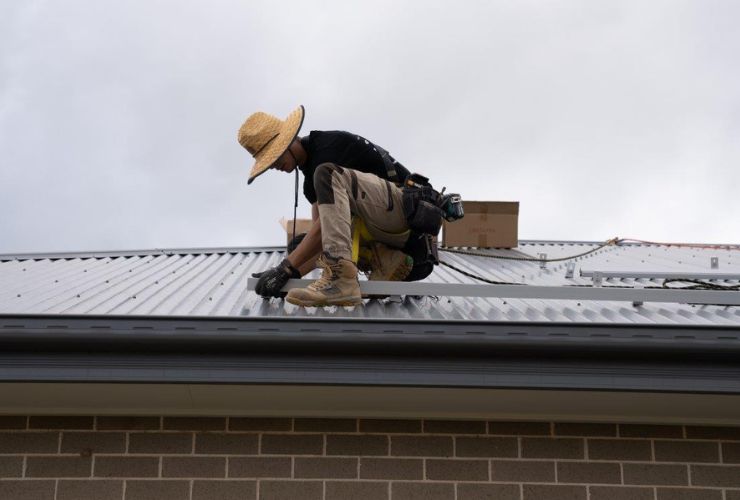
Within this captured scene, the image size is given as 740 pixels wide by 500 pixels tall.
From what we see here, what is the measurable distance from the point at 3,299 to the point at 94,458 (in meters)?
1.72

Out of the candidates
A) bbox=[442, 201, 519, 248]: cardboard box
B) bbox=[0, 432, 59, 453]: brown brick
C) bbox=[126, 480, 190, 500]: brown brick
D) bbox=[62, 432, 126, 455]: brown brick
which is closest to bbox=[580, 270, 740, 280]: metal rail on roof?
bbox=[442, 201, 519, 248]: cardboard box

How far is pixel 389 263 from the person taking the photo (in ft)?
19.6

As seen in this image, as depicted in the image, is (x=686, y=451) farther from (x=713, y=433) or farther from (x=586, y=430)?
(x=586, y=430)

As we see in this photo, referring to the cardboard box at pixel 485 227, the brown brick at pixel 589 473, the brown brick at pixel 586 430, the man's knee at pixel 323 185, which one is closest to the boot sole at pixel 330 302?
the man's knee at pixel 323 185

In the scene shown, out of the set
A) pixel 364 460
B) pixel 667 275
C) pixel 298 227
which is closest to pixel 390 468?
pixel 364 460

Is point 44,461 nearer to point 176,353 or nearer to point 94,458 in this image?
point 94,458

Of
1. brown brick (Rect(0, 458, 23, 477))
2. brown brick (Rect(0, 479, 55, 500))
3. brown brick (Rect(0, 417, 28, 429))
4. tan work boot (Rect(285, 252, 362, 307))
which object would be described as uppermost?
tan work boot (Rect(285, 252, 362, 307))

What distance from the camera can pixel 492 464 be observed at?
4824 millimetres

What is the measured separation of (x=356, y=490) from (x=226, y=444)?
2.44 ft

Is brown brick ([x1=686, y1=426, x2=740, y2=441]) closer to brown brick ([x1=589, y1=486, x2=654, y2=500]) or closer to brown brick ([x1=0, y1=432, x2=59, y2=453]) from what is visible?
brown brick ([x1=589, y1=486, x2=654, y2=500])

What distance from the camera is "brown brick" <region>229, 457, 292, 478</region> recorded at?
4805mm

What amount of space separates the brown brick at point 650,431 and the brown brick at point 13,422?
3.27 m

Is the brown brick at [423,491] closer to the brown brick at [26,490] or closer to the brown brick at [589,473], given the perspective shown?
the brown brick at [589,473]

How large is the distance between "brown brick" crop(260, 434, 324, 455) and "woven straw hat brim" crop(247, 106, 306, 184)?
1.61 m
